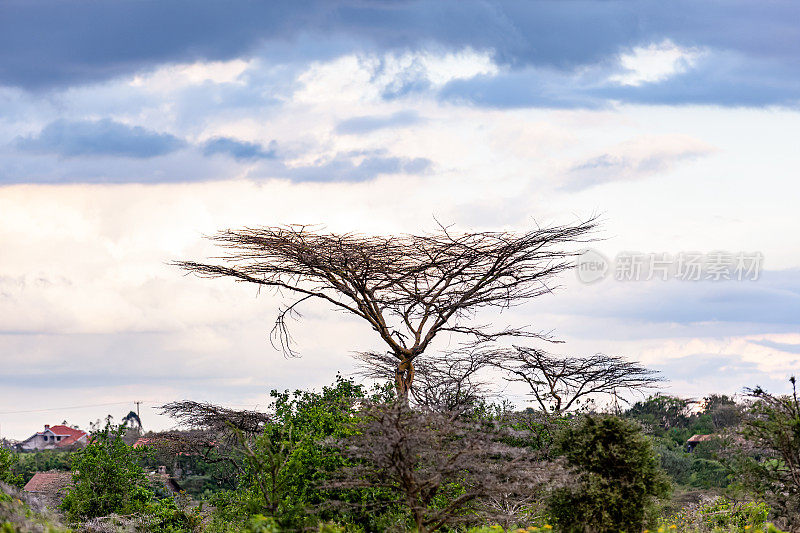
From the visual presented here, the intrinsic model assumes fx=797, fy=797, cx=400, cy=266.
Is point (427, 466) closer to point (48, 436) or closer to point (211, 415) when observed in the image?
point (211, 415)

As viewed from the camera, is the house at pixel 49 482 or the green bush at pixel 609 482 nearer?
the green bush at pixel 609 482

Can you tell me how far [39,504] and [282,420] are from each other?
4.79 metres

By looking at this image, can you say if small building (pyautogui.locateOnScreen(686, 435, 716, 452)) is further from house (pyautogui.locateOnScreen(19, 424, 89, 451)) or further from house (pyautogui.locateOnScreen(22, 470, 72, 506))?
house (pyautogui.locateOnScreen(19, 424, 89, 451))

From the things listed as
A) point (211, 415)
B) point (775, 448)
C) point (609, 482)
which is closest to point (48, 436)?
point (211, 415)

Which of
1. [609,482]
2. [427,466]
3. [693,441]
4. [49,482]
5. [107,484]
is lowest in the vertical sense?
[49,482]

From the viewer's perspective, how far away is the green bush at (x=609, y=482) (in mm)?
10844

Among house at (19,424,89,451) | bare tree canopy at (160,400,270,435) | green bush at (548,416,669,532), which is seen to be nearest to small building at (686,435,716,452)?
bare tree canopy at (160,400,270,435)

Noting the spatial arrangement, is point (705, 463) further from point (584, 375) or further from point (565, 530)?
point (565, 530)

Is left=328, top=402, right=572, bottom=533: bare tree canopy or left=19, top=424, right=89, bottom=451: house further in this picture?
left=19, top=424, right=89, bottom=451: house

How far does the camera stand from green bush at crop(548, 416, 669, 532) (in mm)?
10844

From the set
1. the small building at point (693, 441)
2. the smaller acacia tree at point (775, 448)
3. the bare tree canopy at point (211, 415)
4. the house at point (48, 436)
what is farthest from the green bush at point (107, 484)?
the house at point (48, 436)

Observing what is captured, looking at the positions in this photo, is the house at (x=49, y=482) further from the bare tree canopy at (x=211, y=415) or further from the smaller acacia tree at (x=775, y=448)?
the smaller acacia tree at (x=775, y=448)

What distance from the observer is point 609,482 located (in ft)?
36.1

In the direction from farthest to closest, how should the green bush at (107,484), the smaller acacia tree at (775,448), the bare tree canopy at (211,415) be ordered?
the bare tree canopy at (211,415)
the green bush at (107,484)
the smaller acacia tree at (775,448)
